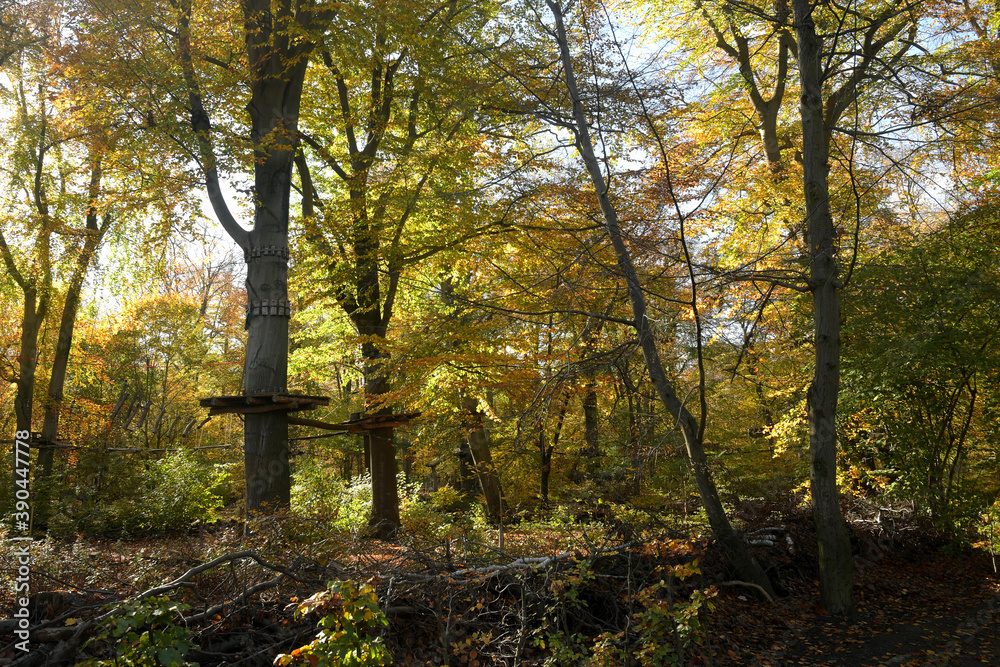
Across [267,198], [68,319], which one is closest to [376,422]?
[267,198]

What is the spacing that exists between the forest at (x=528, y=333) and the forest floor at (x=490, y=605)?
0.13 ft

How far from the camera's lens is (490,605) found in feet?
16.8

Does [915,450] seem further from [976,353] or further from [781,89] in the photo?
[781,89]

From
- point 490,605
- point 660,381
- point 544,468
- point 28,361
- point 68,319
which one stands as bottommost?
point 490,605

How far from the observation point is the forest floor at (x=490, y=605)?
420 centimetres

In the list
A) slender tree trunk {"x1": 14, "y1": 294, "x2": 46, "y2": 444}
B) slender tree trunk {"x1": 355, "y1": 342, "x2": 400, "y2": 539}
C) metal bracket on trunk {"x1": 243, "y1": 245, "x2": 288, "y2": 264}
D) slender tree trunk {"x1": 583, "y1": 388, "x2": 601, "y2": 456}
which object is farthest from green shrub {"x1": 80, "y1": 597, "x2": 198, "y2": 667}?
slender tree trunk {"x1": 14, "y1": 294, "x2": 46, "y2": 444}

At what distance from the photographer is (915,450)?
318 inches

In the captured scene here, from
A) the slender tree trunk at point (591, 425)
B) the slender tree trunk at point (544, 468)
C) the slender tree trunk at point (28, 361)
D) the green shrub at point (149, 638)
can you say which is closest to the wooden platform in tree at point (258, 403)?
the green shrub at point (149, 638)

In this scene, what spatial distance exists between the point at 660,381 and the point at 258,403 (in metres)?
5.01

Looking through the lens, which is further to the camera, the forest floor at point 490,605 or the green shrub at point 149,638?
the forest floor at point 490,605

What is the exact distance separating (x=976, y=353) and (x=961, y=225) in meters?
1.64

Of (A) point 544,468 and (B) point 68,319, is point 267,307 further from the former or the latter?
(B) point 68,319

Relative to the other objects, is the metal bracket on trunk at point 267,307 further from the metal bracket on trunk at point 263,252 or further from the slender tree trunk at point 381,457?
the slender tree trunk at point 381,457

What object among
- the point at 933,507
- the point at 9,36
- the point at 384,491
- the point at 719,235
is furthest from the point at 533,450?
the point at 9,36
